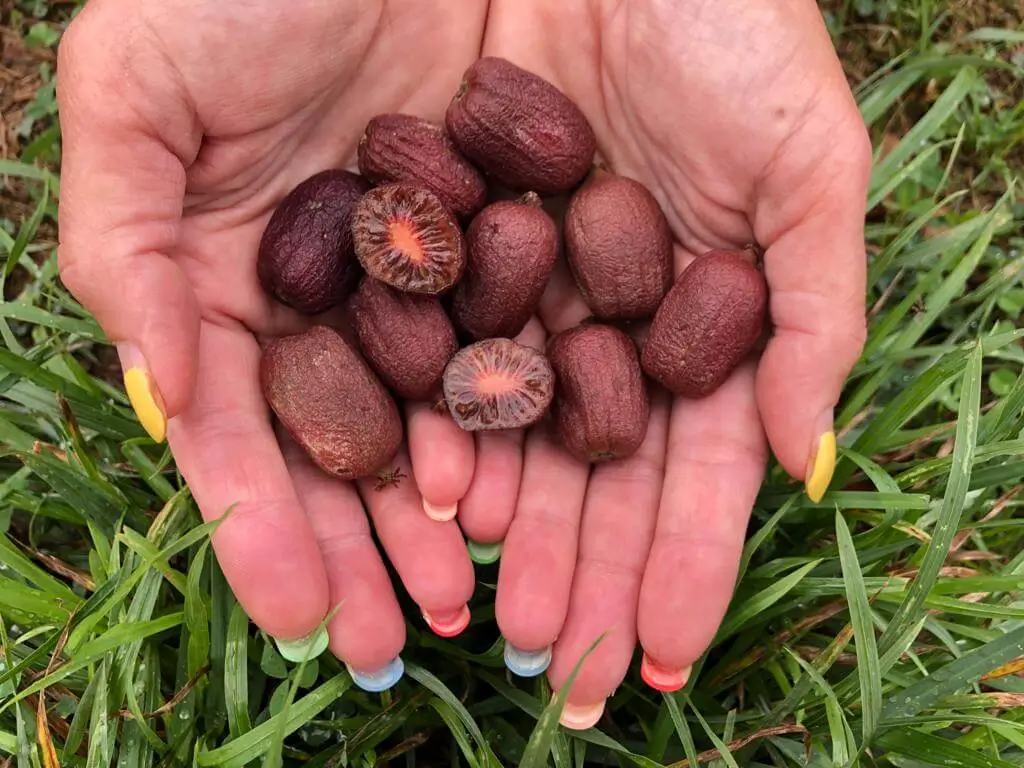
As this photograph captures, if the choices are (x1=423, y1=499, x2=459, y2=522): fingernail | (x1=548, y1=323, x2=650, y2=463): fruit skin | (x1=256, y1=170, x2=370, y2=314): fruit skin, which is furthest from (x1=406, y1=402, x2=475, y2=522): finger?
(x1=256, y1=170, x2=370, y2=314): fruit skin

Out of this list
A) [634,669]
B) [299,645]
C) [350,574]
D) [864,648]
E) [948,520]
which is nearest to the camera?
[864,648]

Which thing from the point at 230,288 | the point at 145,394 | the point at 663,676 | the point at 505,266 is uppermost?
the point at 145,394

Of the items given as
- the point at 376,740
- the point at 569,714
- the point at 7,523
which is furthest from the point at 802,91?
the point at 7,523

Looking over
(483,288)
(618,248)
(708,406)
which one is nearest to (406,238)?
(483,288)

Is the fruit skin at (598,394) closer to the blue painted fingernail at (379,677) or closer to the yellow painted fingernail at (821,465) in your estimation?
the yellow painted fingernail at (821,465)

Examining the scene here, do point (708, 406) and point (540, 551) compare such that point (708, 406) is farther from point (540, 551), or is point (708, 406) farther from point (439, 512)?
point (439, 512)

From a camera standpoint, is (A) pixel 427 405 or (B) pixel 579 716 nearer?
(B) pixel 579 716

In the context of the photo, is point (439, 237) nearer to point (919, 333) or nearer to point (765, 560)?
point (765, 560)

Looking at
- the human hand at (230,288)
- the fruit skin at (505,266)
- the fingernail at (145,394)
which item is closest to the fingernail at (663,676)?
the human hand at (230,288)
